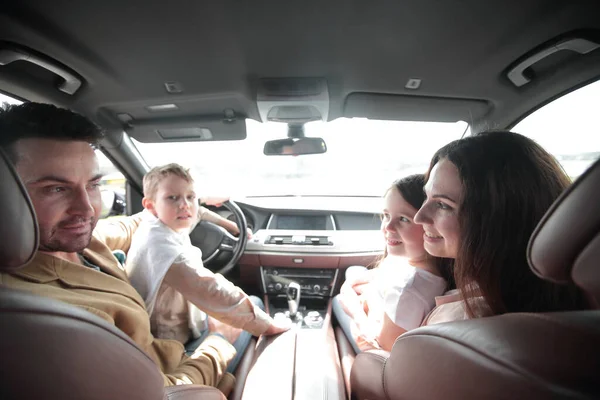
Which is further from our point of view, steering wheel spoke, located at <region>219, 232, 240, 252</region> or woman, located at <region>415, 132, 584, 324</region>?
steering wheel spoke, located at <region>219, 232, 240, 252</region>

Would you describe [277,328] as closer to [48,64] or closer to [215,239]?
[215,239]

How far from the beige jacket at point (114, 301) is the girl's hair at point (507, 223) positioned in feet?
4.10

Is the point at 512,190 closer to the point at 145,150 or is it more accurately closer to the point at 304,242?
the point at 304,242

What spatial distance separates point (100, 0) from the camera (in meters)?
1.34

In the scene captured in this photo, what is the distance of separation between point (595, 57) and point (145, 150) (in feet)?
11.4

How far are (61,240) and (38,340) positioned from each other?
798 millimetres

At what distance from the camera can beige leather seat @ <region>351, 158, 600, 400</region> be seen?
0.50 meters

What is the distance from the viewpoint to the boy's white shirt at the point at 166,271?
1.69 metres

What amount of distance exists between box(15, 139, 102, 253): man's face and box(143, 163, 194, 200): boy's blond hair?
2.34 ft

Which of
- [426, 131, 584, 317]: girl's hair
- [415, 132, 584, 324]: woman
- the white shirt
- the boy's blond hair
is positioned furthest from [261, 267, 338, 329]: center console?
[426, 131, 584, 317]: girl's hair

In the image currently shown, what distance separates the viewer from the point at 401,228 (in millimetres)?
1679

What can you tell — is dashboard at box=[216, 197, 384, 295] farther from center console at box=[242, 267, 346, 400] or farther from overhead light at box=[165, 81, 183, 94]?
overhead light at box=[165, 81, 183, 94]

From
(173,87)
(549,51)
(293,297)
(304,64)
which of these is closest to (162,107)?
(173,87)

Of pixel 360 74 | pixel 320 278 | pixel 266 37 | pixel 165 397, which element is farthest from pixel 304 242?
pixel 165 397
